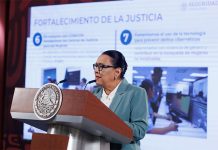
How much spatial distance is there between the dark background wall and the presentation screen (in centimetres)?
10

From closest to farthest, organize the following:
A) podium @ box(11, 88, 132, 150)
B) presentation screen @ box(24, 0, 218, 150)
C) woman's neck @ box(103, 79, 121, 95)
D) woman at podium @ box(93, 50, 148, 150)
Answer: podium @ box(11, 88, 132, 150)
woman at podium @ box(93, 50, 148, 150)
woman's neck @ box(103, 79, 121, 95)
presentation screen @ box(24, 0, 218, 150)

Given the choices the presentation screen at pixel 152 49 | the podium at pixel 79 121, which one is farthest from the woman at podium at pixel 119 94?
the presentation screen at pixel 152 49

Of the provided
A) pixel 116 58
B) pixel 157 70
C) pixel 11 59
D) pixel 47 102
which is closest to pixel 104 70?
pixel 116 58

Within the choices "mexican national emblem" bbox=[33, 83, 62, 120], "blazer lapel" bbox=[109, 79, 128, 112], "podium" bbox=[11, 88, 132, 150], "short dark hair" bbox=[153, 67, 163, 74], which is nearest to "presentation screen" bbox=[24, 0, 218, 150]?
"short dark hair" bbox=[153, 67, 163, 74]

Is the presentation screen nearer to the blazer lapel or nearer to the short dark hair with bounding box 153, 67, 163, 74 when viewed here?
the short dark hair with bounding box 153, 67, 163, 74

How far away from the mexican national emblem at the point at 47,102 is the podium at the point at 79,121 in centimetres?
1

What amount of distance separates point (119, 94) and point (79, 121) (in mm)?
603

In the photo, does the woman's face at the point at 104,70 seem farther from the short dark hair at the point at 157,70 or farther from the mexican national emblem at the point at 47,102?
the short dark hair at the point at 157,70

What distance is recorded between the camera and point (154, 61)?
3158mm

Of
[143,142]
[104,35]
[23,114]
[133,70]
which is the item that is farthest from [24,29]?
[23,114]

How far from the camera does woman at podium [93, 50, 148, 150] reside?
1746 mm

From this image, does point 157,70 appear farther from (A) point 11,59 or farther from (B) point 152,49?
(A) point 11,59

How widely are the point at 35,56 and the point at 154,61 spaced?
115 centimetres

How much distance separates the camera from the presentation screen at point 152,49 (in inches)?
116
